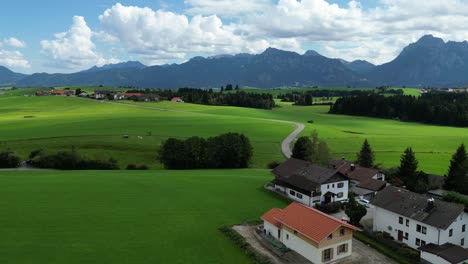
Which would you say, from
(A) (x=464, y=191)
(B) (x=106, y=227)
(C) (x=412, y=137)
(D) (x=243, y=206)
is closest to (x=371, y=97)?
(C) (x=412, y=137)

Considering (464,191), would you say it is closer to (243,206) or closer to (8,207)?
(243,206)

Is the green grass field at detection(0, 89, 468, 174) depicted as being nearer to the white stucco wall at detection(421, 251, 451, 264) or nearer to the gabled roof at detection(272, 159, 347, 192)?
the gabled roof at detection(272, 159, 347, 192)

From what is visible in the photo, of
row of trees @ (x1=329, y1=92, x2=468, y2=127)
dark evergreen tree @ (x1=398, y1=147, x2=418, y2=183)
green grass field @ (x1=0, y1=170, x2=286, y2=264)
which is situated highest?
row of trees @ (x1=329, y1=92, x2=468, y2=127)

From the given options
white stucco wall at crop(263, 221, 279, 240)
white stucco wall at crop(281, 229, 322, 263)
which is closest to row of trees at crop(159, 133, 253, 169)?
white stucco wall at crop(263, 221, 279, 240)

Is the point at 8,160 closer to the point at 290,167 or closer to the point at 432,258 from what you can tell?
the point at 290,167

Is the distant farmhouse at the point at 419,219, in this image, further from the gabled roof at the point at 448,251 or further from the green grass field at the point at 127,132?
the green grass field at the point at 127,132

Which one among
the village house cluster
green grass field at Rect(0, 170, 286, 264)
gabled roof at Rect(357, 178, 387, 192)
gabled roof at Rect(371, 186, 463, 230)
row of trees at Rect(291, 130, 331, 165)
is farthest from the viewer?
row of trees at Rect(291, 130, 331, 165)
